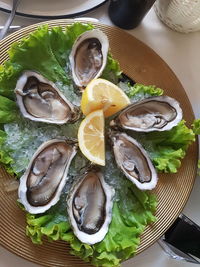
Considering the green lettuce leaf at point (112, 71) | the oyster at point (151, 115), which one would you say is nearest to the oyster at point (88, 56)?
the green lettuce leaf at point (112, 71)

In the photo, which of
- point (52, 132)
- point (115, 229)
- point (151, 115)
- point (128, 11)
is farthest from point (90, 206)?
point (128, 11)

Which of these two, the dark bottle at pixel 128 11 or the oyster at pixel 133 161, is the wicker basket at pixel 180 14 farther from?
the oyster at pixel 133 161

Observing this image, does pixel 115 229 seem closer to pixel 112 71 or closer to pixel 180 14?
pixel 112 71

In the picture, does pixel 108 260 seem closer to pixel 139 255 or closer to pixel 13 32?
pixel 139 255

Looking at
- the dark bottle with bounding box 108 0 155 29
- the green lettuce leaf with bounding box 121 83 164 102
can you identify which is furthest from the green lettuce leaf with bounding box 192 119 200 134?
the dark bottle with bounding box 108 0 155 29

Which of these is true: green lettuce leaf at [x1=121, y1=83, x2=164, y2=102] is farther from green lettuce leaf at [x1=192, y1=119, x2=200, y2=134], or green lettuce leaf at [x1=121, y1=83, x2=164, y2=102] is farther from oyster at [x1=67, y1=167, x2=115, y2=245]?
oyster at [x1=67, y1=167, x2=115, y2=245]
